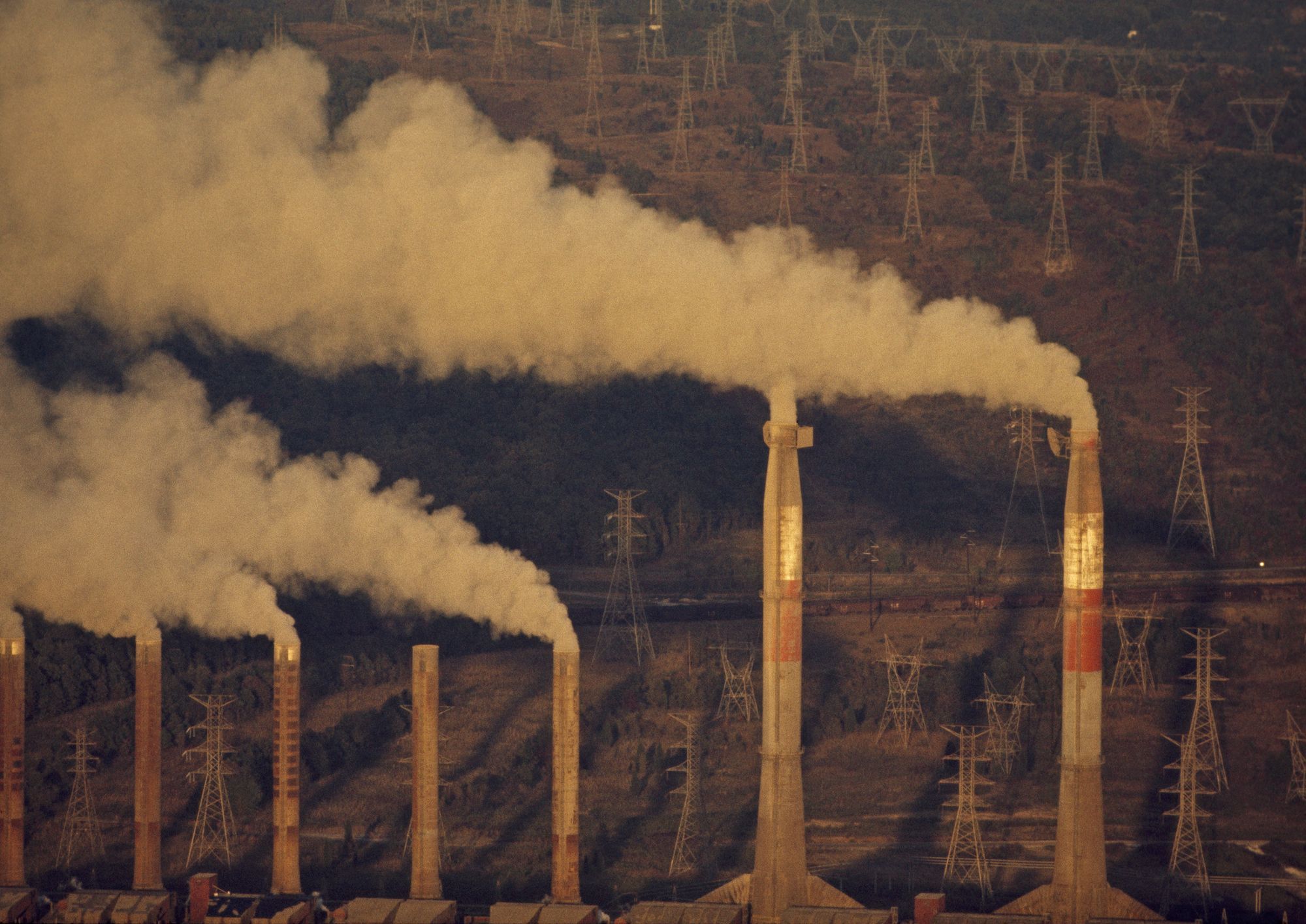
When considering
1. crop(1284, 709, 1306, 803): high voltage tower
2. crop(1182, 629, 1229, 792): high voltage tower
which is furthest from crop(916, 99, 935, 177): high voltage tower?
crop(1284, 709, 1306, 803): high voltage tower

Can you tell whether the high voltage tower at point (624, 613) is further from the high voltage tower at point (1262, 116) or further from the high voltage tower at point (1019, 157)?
the high voltage tower at point (1262, 116)

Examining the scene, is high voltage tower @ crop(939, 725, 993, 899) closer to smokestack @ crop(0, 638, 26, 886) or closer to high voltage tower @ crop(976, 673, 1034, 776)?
high voltage tower @ crop(976, 673, 1034, 776)

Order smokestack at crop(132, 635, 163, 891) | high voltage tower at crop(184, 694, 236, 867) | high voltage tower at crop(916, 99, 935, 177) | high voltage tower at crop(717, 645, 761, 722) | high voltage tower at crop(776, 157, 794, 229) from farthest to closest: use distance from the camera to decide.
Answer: high voltage tower at crop(916, 99, 935, 177)
high voltage tower at crop(776, 157, 794, 229)
high voltage tower at crop(717, 645, 761, 722)
high voltage tower at crop(184, 694, 236, 867)
smokestack at crop(132, 635, 163, 891)

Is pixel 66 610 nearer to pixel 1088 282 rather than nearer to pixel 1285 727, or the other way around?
pixel 1285 727

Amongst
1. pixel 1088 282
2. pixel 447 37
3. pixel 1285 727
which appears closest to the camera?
pixel 1285 727

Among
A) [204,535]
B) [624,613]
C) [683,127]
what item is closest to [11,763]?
[204,535]

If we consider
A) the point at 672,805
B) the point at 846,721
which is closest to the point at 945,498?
the point at 846,721
